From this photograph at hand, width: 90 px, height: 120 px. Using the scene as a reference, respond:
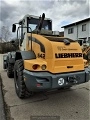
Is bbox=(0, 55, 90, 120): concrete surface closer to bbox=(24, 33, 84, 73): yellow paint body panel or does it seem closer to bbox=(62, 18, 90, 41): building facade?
bbox=(24, 33, 84, 73): yellow paint body panel

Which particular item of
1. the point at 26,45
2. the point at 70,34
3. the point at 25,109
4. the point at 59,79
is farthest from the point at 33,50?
the point at 70,34

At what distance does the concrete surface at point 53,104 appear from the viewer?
3715 millimetres

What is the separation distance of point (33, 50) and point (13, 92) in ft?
5.42

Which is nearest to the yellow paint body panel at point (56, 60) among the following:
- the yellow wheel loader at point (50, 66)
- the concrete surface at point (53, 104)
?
the yellow wheel loader at point (50, 66)

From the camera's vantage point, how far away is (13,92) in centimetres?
533

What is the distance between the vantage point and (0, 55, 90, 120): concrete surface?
3715mm

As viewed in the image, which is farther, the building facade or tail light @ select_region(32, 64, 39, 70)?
the building facade

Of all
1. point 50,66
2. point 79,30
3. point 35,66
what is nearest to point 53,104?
point 50,66

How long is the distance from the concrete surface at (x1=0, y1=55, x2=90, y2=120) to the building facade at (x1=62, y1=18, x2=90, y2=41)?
21.4 m

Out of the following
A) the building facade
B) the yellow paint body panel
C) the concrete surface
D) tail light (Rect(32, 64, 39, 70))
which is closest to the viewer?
the concrete surface

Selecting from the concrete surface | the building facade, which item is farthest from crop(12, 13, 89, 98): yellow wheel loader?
the building facade

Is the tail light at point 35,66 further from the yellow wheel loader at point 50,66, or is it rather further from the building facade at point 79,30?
the building facade at point 79,30

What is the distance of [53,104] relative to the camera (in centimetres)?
430

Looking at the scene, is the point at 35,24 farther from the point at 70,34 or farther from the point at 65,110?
the point at 70,34
